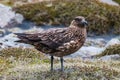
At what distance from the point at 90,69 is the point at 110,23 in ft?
41.2

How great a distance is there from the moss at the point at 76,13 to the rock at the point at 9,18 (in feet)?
1.31

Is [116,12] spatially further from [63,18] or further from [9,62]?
[9,62]

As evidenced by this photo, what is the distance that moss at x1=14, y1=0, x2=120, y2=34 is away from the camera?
28.3 meters

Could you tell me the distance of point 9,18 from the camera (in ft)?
94.2

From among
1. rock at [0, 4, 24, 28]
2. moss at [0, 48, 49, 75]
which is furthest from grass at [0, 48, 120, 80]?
rock at [0, 4, 24, 28]

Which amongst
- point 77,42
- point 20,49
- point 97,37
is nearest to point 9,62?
point 20,49

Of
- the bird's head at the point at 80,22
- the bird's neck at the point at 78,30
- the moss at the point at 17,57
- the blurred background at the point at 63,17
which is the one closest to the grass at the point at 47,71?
the moss at the point at 17,57

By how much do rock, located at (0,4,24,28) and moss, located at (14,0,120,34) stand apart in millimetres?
401

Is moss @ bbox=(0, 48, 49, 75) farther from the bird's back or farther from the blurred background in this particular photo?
the blurred background

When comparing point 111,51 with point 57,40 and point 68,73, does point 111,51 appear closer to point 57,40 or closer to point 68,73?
point 68,73

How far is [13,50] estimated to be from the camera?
20469mm

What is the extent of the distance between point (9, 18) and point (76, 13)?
3532 millimetres

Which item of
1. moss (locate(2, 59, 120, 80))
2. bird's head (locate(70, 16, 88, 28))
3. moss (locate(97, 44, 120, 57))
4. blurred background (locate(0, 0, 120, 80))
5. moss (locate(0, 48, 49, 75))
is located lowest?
moss (locate(2, 59, 120, 80))

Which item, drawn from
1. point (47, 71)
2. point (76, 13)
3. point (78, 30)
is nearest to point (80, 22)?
point (78, 30)
